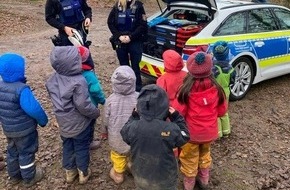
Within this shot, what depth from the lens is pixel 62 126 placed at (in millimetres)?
3754

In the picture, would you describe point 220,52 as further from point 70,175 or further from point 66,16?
point 70,175

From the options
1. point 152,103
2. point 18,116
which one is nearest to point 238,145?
point 152,103

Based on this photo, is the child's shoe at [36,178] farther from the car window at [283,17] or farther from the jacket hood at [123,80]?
the car window at [283,17]

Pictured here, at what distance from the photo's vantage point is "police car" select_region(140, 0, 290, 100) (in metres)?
5.60

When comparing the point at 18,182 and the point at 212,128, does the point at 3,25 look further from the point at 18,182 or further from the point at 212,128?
the point at 212,128

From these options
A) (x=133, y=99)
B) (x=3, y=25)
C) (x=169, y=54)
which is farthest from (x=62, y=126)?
(x=3, y=25)

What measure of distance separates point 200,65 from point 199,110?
1.54ft

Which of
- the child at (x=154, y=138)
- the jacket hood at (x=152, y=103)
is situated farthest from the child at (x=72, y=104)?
the jacket hood at (x=152, y=103)

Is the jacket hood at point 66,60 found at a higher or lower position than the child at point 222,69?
higher

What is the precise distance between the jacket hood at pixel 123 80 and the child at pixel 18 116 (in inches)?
32.1

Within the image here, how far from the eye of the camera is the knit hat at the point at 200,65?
3.44m

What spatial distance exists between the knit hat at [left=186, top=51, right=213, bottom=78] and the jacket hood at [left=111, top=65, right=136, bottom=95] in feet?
1.93

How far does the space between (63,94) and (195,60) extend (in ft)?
4.32

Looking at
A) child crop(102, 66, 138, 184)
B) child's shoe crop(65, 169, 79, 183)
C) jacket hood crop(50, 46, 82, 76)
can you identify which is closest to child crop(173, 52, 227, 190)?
child crop(102, 66, 138, 184)
